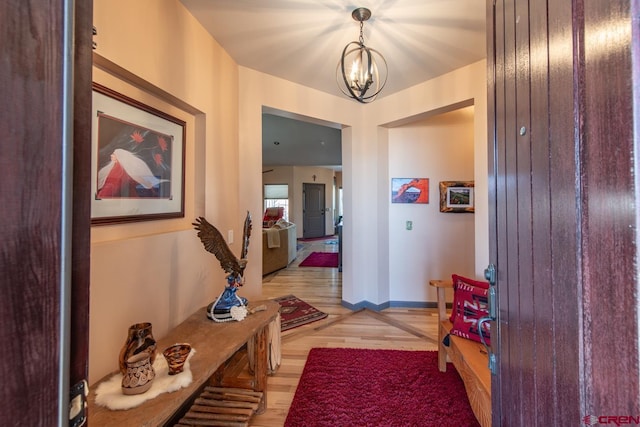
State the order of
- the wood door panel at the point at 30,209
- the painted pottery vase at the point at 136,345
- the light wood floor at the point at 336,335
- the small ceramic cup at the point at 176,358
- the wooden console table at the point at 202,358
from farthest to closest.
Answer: the light wood floor at the point at 336,335 → the small ceramic cup at the point at 176,358 → the painted pottery vase at the point at 136,345 → the wooden console table at the point at 202,358 → the wood door panel at the point at 30,209

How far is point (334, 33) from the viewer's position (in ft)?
6.88

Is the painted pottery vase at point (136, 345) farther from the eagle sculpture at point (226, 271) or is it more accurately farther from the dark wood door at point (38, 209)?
the dark wood door at point (38, 209)

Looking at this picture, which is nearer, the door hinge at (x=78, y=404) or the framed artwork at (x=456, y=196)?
the door hinge at (x=78, y=404)

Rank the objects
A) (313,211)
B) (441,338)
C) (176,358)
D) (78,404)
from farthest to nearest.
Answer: (313,211) < (441,338) < (176,358) < (78,404)

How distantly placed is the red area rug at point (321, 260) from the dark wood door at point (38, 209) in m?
5.70

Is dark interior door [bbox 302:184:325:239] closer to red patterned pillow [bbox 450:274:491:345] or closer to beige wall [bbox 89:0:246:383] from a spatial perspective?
beige wall [bbox 89:0:246:383]

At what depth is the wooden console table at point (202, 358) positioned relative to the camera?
3.09ft

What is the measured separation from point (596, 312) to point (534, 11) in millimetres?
684

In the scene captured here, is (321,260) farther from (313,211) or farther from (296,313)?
(313,211)

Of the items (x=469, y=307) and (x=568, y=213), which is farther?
(x=469, y=307)

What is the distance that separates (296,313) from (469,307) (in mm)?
2134

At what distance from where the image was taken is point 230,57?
2365 mm

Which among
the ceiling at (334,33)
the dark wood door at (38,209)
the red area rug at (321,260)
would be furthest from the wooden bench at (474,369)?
the red area rug at (321,260)

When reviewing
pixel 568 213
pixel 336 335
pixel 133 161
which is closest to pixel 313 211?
pixel 336 335
